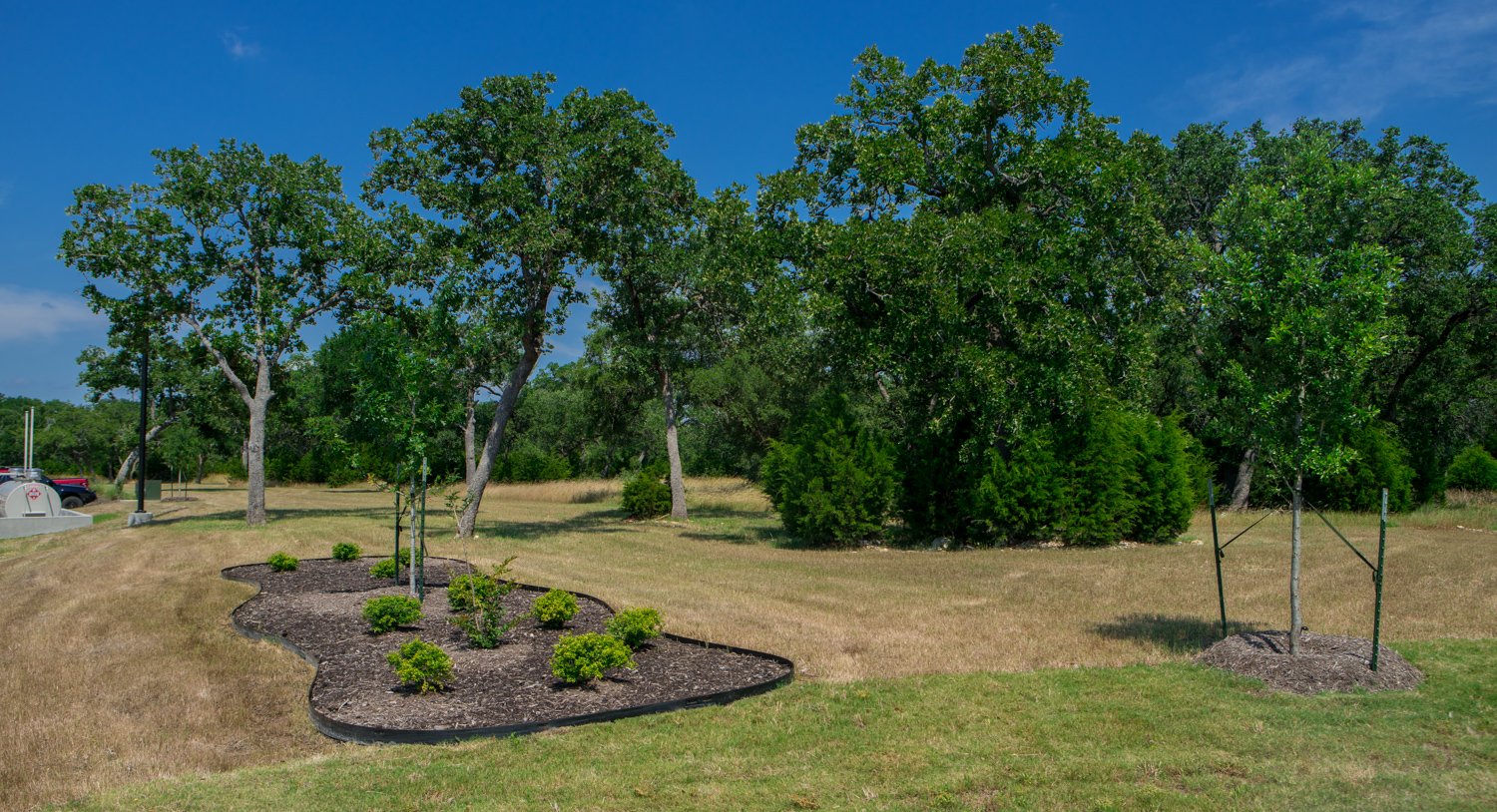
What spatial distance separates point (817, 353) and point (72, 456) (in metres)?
69.4

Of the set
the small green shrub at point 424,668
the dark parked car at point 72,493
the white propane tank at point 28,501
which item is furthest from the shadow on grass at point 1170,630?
the dark parked car at point 72,493

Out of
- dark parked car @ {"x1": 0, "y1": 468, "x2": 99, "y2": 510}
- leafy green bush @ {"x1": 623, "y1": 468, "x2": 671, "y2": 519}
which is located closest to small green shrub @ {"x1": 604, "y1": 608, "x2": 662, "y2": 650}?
leafy green bush @ {"x1": 623, "y1": 468, "x2": 671, "y2": 519}

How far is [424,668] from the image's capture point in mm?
6980

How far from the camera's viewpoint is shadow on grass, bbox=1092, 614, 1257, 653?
8.62 meters

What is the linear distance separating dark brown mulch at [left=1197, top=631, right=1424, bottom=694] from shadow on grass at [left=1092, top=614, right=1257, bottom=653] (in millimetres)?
585

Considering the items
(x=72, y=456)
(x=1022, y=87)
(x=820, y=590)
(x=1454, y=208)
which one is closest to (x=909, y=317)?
(x=1022, y=87)

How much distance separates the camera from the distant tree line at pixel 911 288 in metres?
11.4

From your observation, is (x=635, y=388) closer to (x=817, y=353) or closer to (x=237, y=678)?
(x=817, y=353)

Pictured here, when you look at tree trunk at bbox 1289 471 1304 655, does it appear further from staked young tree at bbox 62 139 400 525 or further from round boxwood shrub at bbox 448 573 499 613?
staked young tree at bbox 62 139 400 525

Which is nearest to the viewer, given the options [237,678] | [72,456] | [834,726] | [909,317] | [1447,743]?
[1447,743]

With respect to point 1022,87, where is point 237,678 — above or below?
below

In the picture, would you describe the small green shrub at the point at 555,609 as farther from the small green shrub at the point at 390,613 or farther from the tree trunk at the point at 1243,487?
the tree trunk at the point at 1243,487

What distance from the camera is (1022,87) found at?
1784 centimetres

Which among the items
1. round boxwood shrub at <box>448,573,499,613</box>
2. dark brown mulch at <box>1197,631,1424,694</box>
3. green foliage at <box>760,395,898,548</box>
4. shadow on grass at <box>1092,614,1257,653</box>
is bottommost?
shadow on grass at <box>1092,614,1257,653</box>
